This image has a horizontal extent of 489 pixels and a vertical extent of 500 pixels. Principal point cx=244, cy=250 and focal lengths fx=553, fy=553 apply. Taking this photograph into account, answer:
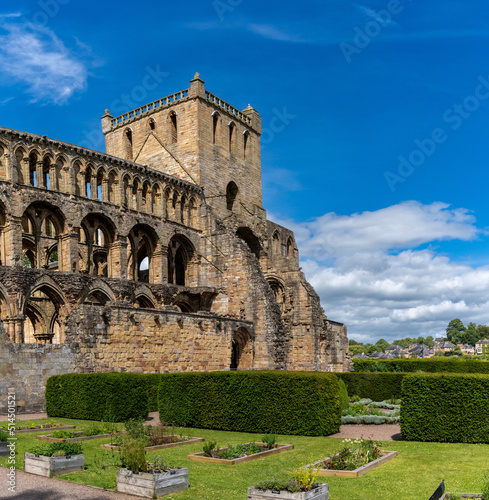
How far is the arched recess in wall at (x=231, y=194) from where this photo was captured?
130ft

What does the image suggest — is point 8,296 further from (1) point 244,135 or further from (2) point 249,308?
(1) point 244,135

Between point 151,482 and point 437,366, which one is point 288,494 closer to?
point 151,482

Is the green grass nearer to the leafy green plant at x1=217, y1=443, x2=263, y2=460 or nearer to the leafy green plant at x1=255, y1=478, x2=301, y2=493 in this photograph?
the leafy green plant at x1=217, y1=443, x2=263, y2=460

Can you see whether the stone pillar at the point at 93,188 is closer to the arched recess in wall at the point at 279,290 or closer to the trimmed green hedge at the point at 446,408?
the arched recess in wall at the point at 279,290

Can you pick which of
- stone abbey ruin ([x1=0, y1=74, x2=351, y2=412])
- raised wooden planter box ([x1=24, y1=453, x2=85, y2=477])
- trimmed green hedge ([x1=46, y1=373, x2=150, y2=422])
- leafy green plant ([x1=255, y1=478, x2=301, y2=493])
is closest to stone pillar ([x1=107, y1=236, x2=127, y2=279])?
stone abbey ruin ([x1=0, y1=74, x2=351, y2=412])

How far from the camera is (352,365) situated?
41500 mm

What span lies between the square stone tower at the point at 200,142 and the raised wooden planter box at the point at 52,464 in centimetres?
2732

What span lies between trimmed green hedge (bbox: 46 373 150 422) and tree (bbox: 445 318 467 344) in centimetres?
16918

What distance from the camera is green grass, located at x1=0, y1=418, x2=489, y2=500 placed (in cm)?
764

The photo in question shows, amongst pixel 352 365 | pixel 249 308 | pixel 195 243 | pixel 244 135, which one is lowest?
pixel 352 365

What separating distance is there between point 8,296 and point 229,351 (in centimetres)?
1090

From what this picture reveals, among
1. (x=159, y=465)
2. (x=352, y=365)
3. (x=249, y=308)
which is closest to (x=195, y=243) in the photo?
(x=249, y=308)

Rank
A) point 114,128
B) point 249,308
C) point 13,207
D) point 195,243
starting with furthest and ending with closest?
1. point 114,128
2. point 195,243
3. point 249,308
4. point 13,207

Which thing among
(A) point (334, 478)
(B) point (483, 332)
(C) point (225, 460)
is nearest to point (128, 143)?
(C) point (225, 460)
